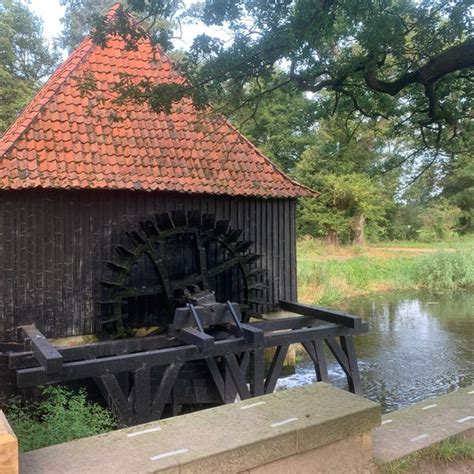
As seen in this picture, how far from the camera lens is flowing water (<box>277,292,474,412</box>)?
29.3ft

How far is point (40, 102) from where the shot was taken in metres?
7.61

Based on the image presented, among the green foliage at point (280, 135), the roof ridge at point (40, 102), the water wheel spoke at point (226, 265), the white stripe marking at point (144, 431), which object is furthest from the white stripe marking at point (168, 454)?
the green foliage at point (280, 135)

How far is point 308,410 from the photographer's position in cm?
246

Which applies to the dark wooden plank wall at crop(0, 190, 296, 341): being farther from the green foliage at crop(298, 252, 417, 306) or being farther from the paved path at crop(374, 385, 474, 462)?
the green foliage at crop(298, 252, 417, 306)

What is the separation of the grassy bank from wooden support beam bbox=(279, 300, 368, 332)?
706 centimetres

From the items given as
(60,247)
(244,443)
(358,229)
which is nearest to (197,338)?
(60,247)

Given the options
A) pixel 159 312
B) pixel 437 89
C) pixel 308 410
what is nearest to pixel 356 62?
pixel 437 89

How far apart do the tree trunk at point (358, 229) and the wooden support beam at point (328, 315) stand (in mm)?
19817

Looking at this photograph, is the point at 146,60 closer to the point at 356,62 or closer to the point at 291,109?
the point at 356,62

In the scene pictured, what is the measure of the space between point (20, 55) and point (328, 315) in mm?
25412

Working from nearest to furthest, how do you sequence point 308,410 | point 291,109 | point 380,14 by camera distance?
point 308,410 < point 380,14 < point 291,109

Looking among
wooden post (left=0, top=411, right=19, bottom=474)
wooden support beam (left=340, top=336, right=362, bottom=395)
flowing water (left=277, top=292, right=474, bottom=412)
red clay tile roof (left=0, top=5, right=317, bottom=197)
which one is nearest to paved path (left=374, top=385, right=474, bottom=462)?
wooden post (left=0, top=411, right=19, bottom=474)

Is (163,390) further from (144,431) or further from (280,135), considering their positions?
(280,135)

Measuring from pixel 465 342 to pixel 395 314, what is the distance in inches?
133
